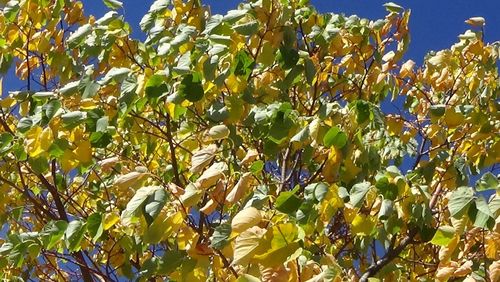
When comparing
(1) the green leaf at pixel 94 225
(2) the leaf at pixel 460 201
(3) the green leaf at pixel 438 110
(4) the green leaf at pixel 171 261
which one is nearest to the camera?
(2) the leaf at pixel 460 201

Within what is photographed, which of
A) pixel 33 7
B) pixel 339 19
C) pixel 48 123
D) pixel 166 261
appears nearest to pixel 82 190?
pixel 33 7

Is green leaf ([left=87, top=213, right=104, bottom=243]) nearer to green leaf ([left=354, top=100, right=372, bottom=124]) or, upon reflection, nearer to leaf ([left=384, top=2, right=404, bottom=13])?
green leaf ([left=354, top=100, right=372, bottom=124])

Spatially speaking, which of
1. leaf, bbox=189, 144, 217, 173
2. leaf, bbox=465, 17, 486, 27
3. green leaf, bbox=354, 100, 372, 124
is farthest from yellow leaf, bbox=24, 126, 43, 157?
leaf, bbox=465, 17, 486, 27

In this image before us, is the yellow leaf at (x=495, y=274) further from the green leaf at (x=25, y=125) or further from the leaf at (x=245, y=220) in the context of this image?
the green leaf at (x=25, y=125)

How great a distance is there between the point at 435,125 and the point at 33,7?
2278mm

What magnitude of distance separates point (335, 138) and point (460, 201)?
2.05 feet

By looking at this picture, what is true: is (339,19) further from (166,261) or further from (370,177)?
(166,261)

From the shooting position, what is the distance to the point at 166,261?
2617 mm

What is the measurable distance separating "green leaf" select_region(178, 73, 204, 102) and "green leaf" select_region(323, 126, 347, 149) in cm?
53

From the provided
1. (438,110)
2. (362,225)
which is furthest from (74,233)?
(438,110)

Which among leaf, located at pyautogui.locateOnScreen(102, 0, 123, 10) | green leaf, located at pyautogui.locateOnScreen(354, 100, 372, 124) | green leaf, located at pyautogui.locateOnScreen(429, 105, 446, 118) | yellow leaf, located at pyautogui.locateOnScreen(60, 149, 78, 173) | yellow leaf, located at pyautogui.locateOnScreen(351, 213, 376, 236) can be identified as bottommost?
yellow leaf, located at pyautogui.locateOnScreen(351, 213, 376, 236)

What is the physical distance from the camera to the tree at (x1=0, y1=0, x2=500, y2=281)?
8.39 ft

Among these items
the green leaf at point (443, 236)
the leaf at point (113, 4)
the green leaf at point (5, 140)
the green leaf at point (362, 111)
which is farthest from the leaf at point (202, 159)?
the leaf at point (113, 4)

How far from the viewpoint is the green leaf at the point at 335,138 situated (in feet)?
9.59
